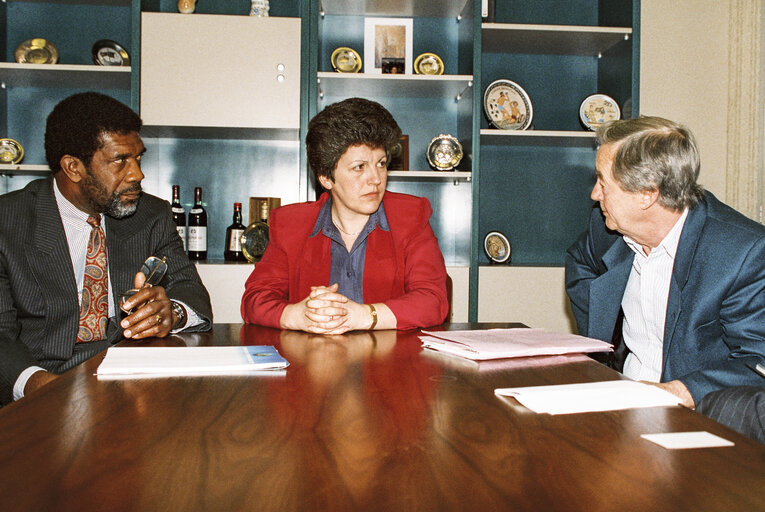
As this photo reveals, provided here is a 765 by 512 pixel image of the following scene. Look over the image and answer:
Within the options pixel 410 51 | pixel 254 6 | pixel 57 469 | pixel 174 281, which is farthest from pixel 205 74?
pixel 57 469

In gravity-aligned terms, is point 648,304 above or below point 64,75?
below

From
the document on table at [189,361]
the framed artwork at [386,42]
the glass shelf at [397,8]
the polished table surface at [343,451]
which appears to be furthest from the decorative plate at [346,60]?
the polished table surface at [343,451]

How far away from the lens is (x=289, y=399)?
93 centimetres

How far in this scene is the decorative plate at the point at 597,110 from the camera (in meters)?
3.40

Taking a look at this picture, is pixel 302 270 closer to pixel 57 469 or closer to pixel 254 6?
pixel 57 469

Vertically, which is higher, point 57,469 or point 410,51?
point 410,51

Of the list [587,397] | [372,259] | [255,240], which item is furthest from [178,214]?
[587,397]

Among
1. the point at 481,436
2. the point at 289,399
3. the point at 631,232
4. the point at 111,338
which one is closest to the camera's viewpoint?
the point at 481,436

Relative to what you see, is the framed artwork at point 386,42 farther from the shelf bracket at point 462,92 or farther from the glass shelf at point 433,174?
the glass shelf at point 433,174

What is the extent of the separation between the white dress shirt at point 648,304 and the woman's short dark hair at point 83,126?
160cm

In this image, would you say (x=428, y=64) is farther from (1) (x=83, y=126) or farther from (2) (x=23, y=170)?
(2) (x=23, y=170)

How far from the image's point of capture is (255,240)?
10.8 feet

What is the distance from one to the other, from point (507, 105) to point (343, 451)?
301cm

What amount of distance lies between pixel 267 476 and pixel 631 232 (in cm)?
135
